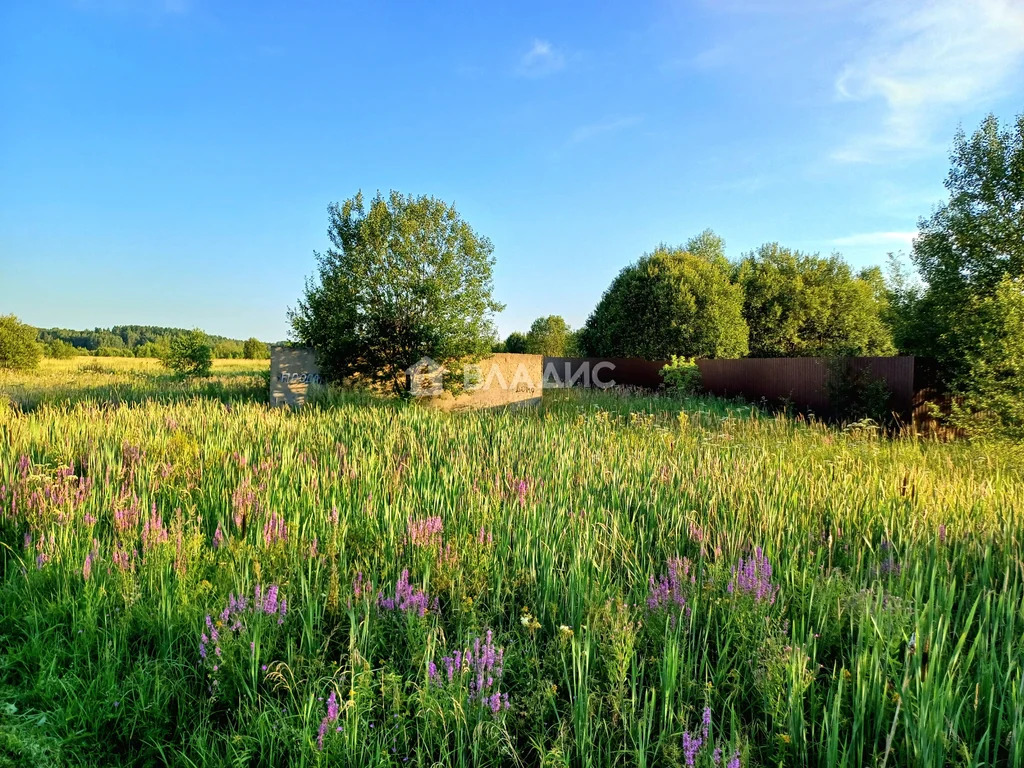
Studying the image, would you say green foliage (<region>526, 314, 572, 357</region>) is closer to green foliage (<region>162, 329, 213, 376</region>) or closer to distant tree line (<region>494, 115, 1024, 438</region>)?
distant tree line (<region>494, 115, 1024, 438</region>)

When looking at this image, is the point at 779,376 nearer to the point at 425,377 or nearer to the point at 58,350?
the point at 425,377

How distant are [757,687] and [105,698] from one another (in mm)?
2365

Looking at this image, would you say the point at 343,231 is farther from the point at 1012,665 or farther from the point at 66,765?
the point at 1012,665

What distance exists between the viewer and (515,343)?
43.3 metres

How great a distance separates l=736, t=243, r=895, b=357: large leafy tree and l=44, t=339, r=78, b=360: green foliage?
4677cm

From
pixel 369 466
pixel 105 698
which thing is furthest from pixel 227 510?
pixel 105 698

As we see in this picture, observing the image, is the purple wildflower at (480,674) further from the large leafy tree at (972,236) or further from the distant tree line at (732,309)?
the distant tree line at (732,309)

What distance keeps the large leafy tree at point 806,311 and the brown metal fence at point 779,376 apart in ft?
35.6

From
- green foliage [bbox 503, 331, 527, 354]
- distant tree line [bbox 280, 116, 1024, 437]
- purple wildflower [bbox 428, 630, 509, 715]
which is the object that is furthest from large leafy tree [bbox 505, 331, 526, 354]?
purple wildflower [bbox 428, 630, 509, 715]

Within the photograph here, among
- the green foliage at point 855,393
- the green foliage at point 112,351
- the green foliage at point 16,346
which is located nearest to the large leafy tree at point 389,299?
the green foliage at point 855,393

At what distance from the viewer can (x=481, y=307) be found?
39.4 ft

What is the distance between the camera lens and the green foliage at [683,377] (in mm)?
18109

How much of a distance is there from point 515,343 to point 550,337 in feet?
19.2

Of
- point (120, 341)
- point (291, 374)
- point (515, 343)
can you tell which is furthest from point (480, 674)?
point (120, 341)
